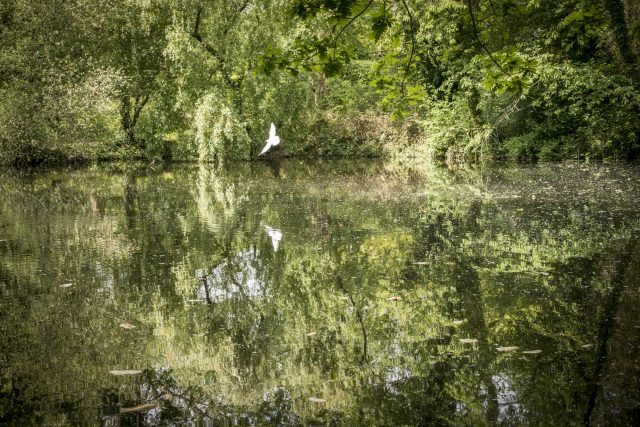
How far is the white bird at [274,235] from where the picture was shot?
7070 mm

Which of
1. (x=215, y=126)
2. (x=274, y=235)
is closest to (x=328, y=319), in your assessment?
(x=274, y=235)

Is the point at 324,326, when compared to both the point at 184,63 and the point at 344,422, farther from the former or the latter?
the point at 184,63

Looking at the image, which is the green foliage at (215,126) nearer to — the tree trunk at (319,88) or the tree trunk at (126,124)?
the tree trunk at (126,124)

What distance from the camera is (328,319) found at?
13.8ft

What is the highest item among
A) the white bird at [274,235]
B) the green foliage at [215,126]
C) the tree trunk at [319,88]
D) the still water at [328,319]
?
the tree trunk at [319,88]

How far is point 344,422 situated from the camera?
2686 mm

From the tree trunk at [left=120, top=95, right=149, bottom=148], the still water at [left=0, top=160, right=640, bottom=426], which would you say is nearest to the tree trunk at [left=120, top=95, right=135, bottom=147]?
the tree trunk at [left=120, top=95, right=149, bottom=148]

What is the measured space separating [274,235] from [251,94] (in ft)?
61.5

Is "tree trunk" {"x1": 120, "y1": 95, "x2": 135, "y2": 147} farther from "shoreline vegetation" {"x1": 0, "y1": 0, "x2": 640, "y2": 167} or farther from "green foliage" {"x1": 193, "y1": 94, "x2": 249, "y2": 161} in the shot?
"green foliage" {"x1": 193, "y1": 94, "x2": 249, "y2": 161}

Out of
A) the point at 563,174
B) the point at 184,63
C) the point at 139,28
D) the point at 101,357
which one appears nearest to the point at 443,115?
the point at 563,174

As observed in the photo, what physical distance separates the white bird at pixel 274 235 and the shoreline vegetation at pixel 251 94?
399 inches

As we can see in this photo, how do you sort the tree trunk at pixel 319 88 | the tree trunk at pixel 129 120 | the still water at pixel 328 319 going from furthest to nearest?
the tree trunk at pixel 319 88
the tree trunk at pixel 129 120
the still water at pixel 328 319

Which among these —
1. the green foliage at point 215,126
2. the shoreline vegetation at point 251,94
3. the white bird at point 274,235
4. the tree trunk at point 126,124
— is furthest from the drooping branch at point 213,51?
the white bird at point 274,235

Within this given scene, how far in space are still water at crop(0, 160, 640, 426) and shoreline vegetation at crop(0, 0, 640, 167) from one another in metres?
10.3
